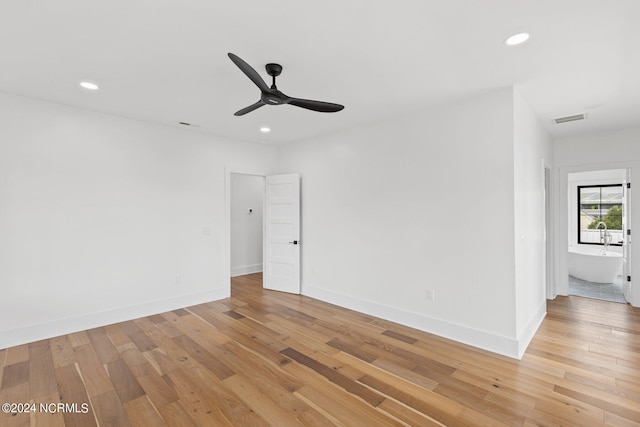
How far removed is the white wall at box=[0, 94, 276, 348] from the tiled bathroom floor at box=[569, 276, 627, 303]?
609 cm

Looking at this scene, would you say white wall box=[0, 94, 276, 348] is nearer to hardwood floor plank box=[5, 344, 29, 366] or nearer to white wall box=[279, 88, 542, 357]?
hardwood floor plank box=[5, 344, 29, 366]

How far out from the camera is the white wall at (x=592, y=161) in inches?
175

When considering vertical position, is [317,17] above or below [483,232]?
above

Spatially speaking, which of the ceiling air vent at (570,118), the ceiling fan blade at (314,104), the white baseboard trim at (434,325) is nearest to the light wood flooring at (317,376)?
the white baseboard trim at (434,325)

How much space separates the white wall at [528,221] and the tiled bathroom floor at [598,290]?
1.77 meters

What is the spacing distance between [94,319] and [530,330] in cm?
509

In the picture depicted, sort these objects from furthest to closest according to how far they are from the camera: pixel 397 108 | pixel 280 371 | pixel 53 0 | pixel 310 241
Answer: pixel 310 241 < pixel 397 108 < pixel 280 371 < pixel 53 0

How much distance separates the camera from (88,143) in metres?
3.67

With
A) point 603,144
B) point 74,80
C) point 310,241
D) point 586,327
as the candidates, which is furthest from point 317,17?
point 603,144

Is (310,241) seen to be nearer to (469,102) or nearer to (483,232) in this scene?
(483,232)

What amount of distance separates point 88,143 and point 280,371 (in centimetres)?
349

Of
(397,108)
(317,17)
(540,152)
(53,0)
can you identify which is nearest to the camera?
(53,0)

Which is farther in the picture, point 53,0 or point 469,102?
point 469,102

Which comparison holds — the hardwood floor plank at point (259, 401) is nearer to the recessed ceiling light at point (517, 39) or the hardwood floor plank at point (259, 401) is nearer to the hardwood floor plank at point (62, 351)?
the hardwood floor plank at point (62, 351)
